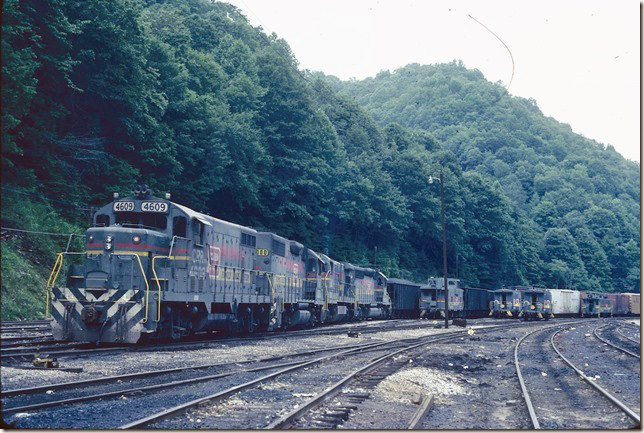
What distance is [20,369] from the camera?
12938 mm

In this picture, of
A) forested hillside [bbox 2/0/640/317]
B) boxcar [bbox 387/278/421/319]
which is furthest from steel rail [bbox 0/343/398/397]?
boxcar [bbox 387/278/421/319]

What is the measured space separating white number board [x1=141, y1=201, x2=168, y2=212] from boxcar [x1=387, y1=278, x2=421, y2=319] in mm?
41112

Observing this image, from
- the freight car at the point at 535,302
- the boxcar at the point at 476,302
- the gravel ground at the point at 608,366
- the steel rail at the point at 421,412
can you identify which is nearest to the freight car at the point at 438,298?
the boxcar at the point at 476,302

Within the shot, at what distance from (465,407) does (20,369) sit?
869cm

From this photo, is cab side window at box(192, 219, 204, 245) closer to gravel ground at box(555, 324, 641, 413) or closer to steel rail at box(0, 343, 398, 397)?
A: steel rail at box(0, 343, 398, 397)

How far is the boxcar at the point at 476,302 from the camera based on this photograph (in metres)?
64.2

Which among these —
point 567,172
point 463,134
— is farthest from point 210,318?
point 463,134

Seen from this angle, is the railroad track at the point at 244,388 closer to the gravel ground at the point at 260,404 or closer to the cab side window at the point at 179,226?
the gravel ground at the point at 260,404

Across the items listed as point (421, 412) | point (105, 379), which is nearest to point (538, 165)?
point (421, 412)

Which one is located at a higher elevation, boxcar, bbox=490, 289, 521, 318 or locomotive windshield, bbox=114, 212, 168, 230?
locomotive windshield, bbox=114, 212, 168, 230

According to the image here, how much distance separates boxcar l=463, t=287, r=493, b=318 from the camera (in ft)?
211

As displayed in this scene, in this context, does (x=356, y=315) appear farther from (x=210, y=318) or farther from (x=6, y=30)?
(x=6, y=30)

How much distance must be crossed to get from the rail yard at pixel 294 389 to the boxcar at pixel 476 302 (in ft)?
140

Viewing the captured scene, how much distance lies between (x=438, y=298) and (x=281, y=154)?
63.6 ft
